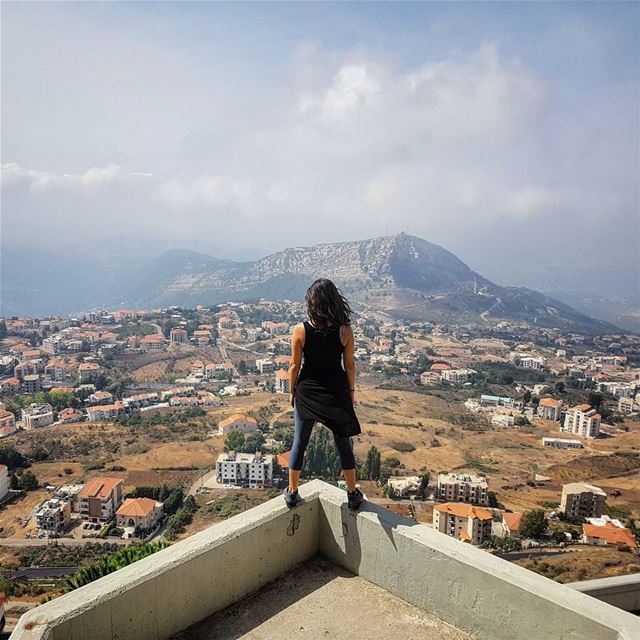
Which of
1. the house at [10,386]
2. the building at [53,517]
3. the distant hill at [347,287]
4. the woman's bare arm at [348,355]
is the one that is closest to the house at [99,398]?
the house at [10,386]

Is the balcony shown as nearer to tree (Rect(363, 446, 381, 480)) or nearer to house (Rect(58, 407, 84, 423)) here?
tree (Rect(363, 446, 381, 480))

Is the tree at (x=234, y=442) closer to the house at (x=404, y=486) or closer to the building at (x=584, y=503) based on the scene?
the house at (x=404, y=486)

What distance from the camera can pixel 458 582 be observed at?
175cm

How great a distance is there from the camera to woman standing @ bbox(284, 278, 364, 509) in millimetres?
2092

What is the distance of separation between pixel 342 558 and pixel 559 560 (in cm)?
1396

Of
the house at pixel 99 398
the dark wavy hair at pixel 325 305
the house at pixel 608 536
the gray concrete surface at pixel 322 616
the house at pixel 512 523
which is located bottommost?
the house at pixel 99 398

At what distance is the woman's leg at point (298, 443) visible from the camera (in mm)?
2229

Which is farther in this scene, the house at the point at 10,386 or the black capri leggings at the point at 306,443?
the house at the point at 10,386

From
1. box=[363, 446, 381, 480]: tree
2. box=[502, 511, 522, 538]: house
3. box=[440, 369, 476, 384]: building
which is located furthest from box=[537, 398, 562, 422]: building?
box=[502, 511, 522, 538]: house

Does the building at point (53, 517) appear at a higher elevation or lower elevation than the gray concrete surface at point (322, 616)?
lower

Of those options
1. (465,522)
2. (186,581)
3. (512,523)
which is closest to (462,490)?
(512,523)

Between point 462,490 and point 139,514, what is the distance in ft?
44.0

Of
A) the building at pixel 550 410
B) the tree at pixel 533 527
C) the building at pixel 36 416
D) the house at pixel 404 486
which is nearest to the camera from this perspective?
the tree at pixel 533 527

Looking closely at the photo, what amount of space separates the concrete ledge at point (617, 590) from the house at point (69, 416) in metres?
36.9
